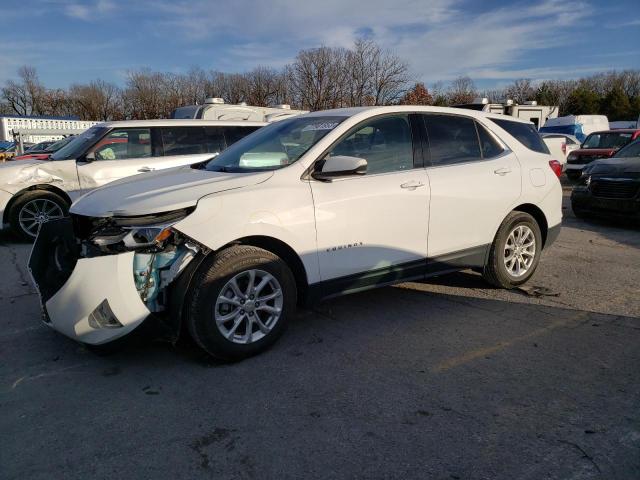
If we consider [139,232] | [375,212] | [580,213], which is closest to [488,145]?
[375,212]

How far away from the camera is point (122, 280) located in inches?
123

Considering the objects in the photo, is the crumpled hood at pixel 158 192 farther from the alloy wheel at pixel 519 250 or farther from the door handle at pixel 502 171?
the alloy wheel at pixel 519 250

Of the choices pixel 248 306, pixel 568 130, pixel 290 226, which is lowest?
pixel 248 306

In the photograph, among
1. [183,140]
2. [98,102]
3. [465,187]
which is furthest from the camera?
[98,102]

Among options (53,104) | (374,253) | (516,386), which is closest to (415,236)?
(374,253)

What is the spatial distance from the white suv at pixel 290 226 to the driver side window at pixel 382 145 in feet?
0.04

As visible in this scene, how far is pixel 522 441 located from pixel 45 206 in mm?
7939

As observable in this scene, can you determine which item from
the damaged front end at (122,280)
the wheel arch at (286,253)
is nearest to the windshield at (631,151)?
the wheel arch at (286,253)

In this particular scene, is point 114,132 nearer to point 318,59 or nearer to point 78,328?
point 78,328

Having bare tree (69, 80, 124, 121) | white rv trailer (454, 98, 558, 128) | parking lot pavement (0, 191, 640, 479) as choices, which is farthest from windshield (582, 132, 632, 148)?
bare tree (69, 80, 124, 121)

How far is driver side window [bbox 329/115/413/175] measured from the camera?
4.10 meters

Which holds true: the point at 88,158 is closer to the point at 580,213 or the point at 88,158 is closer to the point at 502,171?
the point at 502,171

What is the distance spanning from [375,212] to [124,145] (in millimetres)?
5882

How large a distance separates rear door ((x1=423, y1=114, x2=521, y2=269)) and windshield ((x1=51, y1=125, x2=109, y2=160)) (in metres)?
5.96
